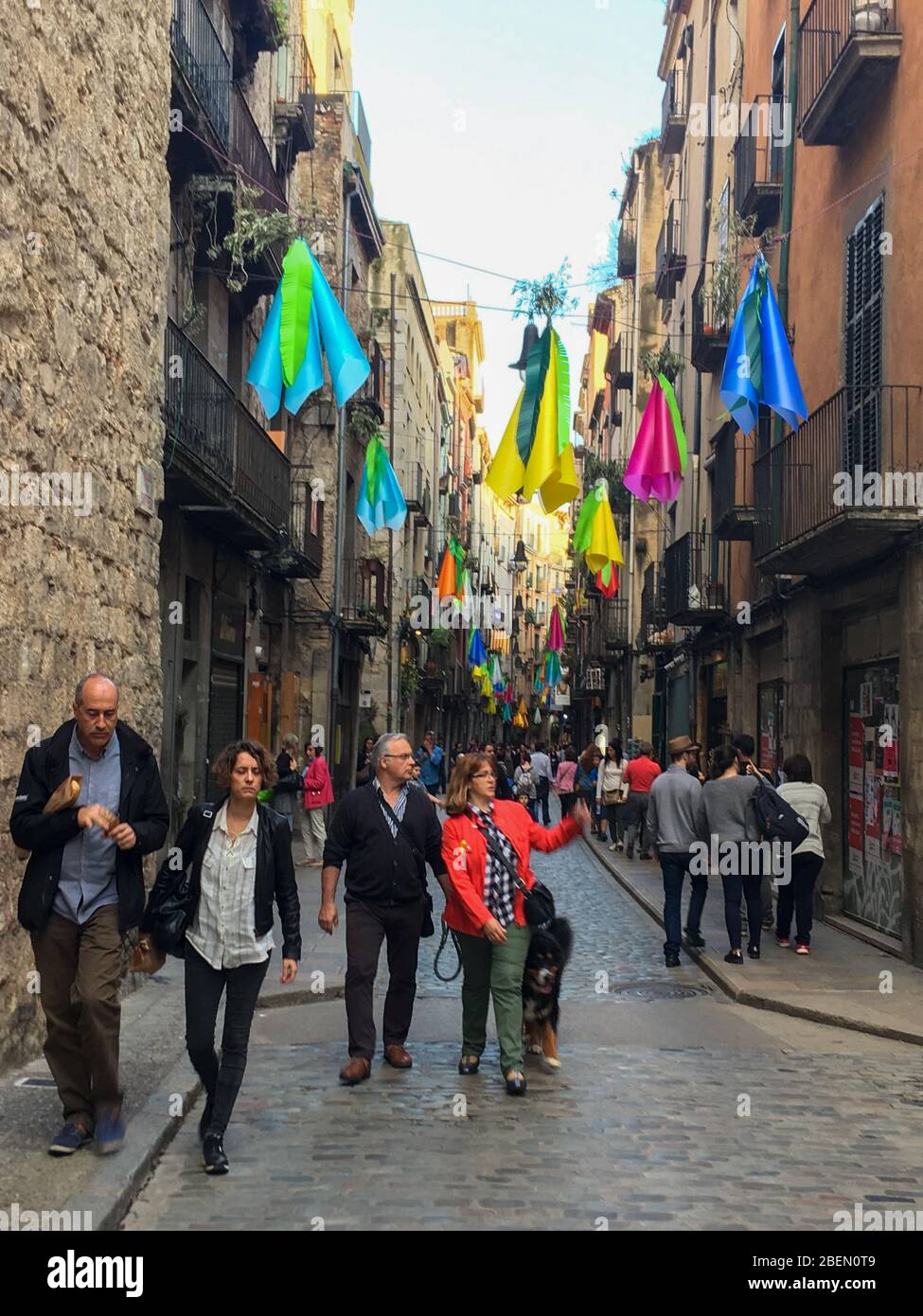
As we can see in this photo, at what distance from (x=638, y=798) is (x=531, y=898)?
14.5 m

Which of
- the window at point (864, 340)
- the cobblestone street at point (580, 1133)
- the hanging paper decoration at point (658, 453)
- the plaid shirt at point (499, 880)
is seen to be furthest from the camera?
the hanging paper decoration at point (658, 453)

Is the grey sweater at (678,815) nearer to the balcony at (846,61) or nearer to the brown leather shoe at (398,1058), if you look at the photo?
the brown leather shoe at (398,1058)

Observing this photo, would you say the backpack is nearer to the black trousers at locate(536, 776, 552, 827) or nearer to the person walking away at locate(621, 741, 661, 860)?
the person walking away at locate(621, 741, 661, 860)

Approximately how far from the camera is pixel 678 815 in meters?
11.8

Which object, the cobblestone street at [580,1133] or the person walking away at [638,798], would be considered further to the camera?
the person walking away at [638,798]

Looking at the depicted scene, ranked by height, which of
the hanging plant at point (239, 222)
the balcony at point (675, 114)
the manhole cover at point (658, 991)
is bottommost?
the manhole cover at point (658, 991)

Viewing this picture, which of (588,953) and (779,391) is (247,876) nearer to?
(588,953)

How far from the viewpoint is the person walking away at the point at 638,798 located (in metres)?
21.3

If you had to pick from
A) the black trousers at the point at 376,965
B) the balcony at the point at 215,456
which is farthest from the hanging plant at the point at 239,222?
the black trousers at the point at 376,965

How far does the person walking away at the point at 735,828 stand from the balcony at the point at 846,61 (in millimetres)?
6116

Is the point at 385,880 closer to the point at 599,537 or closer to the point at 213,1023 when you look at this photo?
the point at 213,1023

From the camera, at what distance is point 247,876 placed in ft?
19.2

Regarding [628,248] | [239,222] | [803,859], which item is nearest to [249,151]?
[239,222]

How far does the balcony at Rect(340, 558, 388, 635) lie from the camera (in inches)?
1093
